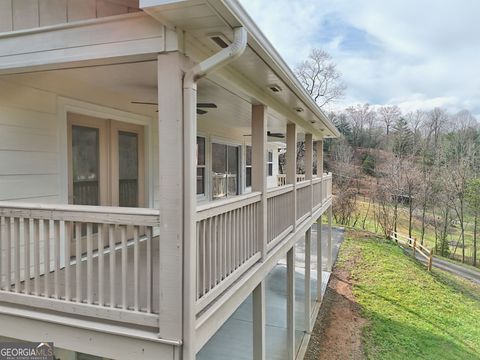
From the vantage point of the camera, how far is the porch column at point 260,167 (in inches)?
179

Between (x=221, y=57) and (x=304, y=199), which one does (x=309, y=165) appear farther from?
(x=221, y=57)

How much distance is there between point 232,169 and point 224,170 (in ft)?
2.35

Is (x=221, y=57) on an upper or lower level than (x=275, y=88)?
lower

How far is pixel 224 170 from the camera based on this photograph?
1026 cm

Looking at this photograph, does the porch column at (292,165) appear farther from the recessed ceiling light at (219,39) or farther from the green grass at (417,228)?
the green grass at (417,228)

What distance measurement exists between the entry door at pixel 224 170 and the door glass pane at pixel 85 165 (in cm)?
454

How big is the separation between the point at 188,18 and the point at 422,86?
55823 millimetres

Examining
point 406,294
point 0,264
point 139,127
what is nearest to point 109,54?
point 0,264

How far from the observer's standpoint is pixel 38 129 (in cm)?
405

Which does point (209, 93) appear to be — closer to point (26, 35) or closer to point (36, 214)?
point (26, 35)

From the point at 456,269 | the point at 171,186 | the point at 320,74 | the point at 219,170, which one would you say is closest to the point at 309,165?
the point at 219,170

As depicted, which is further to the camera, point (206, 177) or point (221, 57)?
point (206, 177)

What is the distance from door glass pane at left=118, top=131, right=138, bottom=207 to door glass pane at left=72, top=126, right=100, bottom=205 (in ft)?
1.51

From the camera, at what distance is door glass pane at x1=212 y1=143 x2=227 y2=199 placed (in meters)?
9.51
